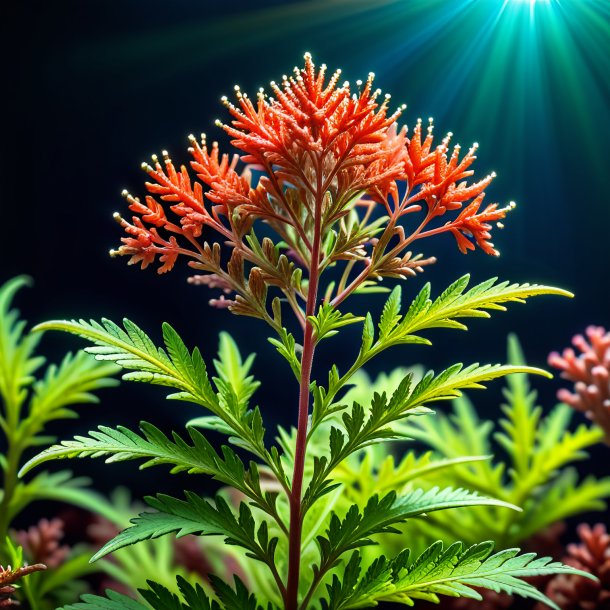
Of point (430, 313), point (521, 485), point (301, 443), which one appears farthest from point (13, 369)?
point (521, 485)

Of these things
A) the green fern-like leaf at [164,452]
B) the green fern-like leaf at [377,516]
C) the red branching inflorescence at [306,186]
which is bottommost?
the green fern-like leaf at [377,516]

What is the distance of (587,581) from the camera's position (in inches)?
34.7

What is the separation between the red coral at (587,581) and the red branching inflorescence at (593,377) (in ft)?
0.52

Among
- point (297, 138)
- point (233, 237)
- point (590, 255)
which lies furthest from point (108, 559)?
point (590, 255)

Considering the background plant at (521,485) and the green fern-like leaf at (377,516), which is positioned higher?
the green fern-like leaf at (377,516)

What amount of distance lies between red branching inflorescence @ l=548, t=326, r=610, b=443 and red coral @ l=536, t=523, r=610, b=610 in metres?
0.16

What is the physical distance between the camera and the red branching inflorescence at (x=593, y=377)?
0.92 m

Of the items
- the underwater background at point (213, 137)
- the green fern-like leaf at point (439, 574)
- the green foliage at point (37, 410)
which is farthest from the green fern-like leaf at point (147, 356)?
the underwater background at point (213, 137)

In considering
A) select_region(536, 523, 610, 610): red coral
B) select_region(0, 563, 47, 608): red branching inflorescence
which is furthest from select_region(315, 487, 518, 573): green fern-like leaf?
select_region(536, 523, 610, 610): red coral

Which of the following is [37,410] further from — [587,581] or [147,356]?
[587,581]

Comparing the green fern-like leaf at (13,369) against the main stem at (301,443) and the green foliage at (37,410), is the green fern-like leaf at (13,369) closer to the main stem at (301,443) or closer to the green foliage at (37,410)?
the green foliage at (37,410)

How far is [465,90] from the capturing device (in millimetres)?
1269

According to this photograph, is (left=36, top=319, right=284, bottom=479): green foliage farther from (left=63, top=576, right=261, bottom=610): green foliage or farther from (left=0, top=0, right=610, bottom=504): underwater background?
(left=0, top=0, right=610, bottom=504): underwater background

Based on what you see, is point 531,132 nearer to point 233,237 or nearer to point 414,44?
point 414,44
